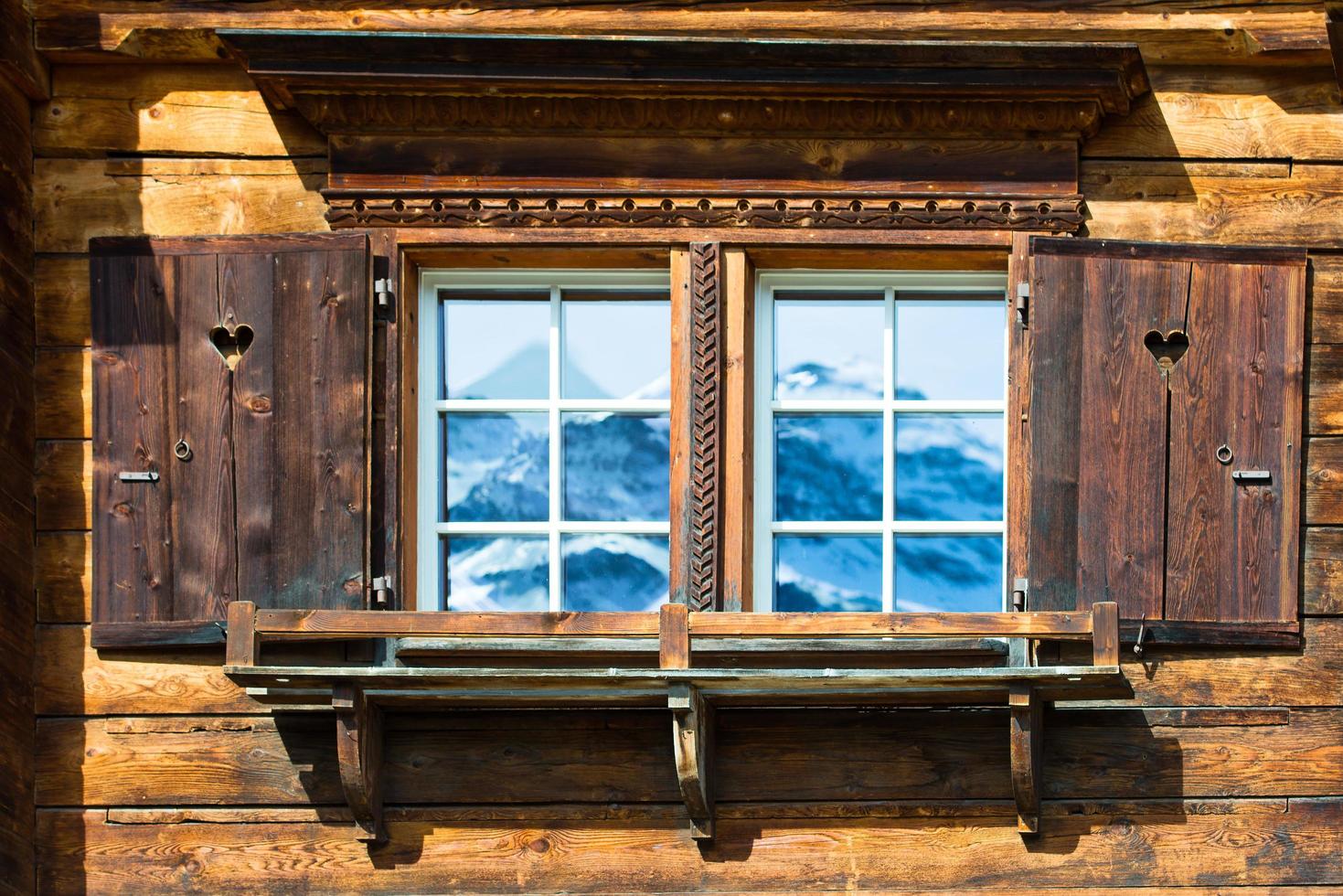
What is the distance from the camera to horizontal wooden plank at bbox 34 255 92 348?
5.05m

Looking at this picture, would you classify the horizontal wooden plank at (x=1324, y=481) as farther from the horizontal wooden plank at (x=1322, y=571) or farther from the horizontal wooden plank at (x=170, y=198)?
the horizontal wooden plank at (x=170, y=198)

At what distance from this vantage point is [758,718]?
482 centimetres

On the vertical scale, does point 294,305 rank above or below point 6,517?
above

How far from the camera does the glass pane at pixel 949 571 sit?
16.7 ft

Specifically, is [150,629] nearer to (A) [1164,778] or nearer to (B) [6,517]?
(B) [6,517]

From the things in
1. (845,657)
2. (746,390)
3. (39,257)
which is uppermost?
(39,257)

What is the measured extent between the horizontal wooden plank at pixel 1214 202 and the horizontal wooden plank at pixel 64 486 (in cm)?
272

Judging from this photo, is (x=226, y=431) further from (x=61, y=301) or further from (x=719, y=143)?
(x=719, y=143)

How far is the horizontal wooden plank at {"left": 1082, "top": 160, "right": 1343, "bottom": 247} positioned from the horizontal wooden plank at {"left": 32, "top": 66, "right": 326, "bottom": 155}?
6.90 feet

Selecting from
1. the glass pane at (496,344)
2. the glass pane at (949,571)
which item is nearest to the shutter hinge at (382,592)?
the glass pane at (496,344)

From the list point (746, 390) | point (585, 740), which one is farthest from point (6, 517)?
point (746, 390)

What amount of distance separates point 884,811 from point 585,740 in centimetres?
77

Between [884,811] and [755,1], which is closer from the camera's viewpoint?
[884,811]

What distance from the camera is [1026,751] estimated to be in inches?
181
